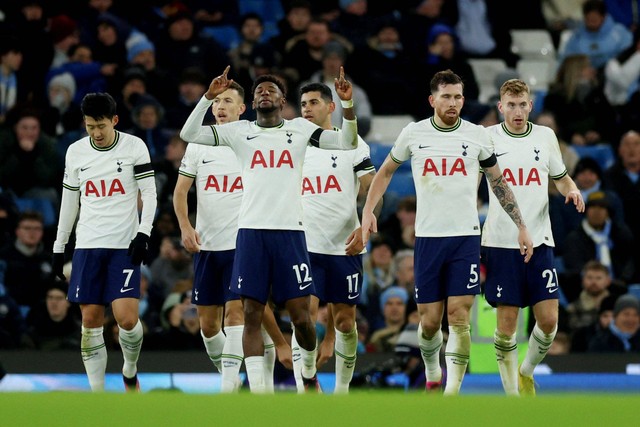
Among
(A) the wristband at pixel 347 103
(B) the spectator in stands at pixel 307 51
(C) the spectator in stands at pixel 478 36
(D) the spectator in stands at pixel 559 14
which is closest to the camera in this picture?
(A) the wristband at pixel 347 103

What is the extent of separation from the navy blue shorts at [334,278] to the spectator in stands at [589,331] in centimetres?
424

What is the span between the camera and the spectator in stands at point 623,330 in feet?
54.0

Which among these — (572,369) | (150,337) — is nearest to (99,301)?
(150,337)

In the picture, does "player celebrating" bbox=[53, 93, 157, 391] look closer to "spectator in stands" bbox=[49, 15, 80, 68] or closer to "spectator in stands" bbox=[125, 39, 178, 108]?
"spectator in stands" bbox=[125, 39, 178, 108]

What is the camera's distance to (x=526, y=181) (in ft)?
42.1

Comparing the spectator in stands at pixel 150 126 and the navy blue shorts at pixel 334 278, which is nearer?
the navy blue shorts at pixel 334 278

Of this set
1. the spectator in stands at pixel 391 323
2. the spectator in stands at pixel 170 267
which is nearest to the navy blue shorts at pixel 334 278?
the spectator in stands at pixel 391 323

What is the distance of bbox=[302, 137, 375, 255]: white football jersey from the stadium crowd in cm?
188

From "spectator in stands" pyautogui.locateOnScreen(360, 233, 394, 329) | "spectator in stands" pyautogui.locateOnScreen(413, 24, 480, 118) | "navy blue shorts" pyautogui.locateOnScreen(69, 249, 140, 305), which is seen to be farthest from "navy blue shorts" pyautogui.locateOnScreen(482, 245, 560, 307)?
"spectator in stands" pyautogui.locateOnScreen(413, 24, 480, 118)

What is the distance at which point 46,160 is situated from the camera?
60.4 ft

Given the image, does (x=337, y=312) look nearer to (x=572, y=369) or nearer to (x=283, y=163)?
(x=283, y=163)

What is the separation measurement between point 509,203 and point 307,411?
5210mm

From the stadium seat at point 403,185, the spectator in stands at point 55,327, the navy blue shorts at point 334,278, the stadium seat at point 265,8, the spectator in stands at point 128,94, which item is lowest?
the spectator in stands at point 55,327

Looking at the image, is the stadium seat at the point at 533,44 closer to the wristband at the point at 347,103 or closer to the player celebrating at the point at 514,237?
the player celebrating at the point at 514,237
